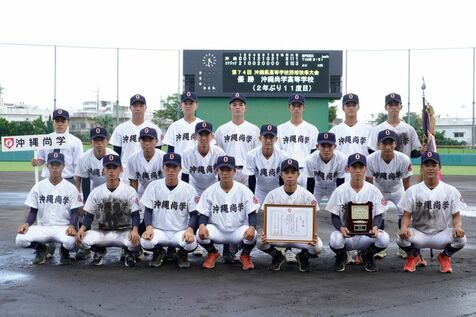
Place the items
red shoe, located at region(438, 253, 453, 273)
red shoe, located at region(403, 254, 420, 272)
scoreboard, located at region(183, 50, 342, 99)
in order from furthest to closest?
scoreboard, located at region(183, 50, 342, 99), red shoe, located at region(403, 254, 420, 272), red shoe, located at region(438, 253, 453, 273)

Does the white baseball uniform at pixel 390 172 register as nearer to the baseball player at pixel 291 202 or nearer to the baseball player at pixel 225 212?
the baseball player at pixel 291 202

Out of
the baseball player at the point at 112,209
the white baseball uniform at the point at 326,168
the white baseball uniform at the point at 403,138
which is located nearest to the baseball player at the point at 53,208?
the baseball player at the point at 112,209

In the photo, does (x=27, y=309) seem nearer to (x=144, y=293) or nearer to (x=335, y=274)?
(x=144, y=293)

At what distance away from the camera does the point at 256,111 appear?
26922mm

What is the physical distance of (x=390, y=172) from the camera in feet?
25.8

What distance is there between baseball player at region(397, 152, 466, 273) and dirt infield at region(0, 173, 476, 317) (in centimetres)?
27

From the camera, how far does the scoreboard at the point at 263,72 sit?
25.8 m

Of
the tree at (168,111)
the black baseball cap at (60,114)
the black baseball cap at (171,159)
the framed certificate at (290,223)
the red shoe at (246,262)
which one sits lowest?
the red shoe at (246,262)

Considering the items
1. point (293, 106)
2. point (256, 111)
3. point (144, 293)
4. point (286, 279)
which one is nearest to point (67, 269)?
point (144, 293)

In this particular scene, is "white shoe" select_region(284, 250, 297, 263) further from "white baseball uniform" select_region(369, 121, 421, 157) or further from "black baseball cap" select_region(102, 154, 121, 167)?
"black baseball cap" select_region(102, 154, 121, 167)

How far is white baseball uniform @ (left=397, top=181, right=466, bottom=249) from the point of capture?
23.0 ft

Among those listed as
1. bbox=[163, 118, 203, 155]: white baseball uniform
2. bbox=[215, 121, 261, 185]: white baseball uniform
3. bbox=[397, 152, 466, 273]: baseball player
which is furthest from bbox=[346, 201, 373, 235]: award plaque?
bbox=[163, 118, 203, 155]: white baseball uniform

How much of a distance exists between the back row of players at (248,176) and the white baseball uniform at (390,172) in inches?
0.5

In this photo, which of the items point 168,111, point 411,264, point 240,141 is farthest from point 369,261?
point 168,111
